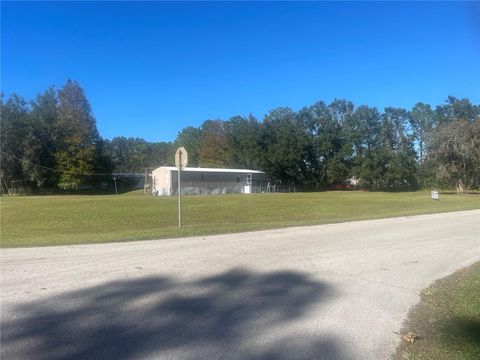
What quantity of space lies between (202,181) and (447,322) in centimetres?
4582

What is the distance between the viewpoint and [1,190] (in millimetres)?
57031

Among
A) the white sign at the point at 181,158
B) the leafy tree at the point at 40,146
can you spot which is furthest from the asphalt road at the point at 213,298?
the leafy tree at the point at 40,146

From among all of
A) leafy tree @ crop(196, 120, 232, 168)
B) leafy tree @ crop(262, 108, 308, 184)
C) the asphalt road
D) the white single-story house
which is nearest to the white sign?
the asphalt road

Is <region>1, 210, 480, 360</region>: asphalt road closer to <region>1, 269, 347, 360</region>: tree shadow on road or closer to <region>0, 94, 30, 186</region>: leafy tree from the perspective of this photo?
<region>1, 269, 347, 360</region>: tree shadow on road

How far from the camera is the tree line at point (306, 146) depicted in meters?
50.0

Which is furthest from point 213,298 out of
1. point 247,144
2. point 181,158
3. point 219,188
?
point 247,144

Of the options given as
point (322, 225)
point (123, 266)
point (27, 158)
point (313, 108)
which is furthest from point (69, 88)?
point (123, 266)

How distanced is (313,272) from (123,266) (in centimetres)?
316

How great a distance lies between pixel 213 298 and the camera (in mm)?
5152

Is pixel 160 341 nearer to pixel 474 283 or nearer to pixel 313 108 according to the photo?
pixel 474 283

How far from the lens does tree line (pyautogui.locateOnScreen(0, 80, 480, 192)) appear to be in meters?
50.0

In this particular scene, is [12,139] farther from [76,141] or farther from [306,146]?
[306,146]

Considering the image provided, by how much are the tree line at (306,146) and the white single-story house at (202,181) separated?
9269 mm

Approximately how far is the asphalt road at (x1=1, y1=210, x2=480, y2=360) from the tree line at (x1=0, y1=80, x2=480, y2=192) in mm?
45574
